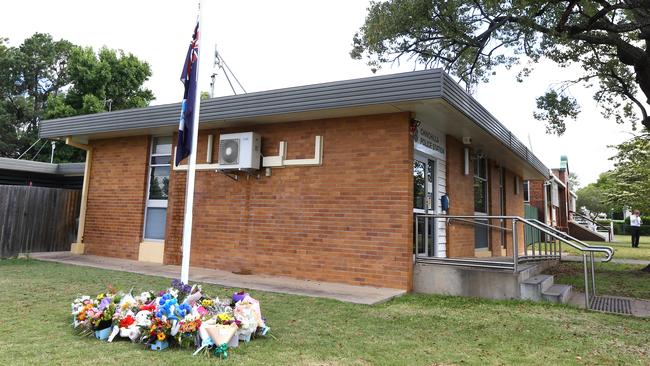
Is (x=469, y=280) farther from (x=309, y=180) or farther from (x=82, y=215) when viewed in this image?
(x=82, y=215)

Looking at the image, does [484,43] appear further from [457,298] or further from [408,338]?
[408,338]

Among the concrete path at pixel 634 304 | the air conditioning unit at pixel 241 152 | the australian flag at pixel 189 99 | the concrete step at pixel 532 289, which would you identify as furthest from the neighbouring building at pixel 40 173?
the concrete path at pixel 634 304

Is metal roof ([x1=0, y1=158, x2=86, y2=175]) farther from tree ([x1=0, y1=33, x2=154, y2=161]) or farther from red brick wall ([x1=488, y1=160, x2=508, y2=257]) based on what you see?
tree ([x1=0, y1=33, x2=154, y2=161])

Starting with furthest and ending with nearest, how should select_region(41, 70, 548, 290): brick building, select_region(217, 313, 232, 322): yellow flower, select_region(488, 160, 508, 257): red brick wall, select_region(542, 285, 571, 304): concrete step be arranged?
select_region(488, 160, 508, 257): red brick wall → select_region(41, 70, 548, 290): brick building → select_region(542, 285, 571, 304): concrete step → select_region(217, 313, 232, 322): yellow flower

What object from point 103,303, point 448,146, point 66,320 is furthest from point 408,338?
point 448,146

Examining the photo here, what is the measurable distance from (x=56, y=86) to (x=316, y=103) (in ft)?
111

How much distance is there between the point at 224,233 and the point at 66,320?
4479 mm

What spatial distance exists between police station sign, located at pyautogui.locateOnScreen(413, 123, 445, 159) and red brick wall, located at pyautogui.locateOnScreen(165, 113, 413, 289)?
0.71 m

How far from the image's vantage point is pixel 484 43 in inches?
485

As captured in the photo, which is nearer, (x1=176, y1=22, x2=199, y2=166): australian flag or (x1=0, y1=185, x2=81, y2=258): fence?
(x1=176, y1=22, x2=199, y2=166): australian flag

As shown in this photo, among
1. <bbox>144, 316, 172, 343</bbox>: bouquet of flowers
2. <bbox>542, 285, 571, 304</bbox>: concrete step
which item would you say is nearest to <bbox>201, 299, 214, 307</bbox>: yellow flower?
<bbox>144, 316, 172, 343</bbox>: bouquet of flowers

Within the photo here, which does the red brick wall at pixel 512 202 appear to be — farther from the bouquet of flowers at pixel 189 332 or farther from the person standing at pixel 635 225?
the bouquet of flowers at pixel 189 332

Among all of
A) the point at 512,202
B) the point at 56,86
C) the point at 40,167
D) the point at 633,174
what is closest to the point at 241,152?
the point at 40,167

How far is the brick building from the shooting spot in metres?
7.22
